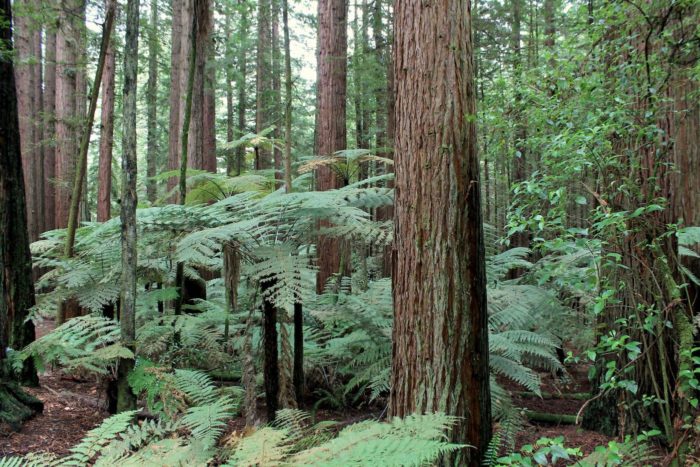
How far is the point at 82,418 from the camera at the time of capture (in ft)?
12.9

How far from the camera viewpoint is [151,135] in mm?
20719

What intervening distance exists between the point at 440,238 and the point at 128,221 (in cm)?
246

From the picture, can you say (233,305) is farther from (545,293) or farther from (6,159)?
(545,293)

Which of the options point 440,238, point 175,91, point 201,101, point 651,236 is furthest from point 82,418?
point 175,91

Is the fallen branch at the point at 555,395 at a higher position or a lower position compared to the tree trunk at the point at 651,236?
lower

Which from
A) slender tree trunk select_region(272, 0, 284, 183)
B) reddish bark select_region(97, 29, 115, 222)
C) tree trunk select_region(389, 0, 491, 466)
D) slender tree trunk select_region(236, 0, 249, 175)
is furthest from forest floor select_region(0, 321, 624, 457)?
slender tree trunk select_region(272, 0, 284, 183)

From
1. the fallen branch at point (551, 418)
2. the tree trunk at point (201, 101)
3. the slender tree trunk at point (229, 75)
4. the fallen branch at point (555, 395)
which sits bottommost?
the fallen branch at point (555, 395)

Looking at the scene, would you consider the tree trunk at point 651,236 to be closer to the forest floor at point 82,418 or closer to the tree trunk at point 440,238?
the forest floor at point 82,418

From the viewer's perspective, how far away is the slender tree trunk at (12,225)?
4281 millimetres

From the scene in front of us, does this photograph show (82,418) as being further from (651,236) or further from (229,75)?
(229,75)

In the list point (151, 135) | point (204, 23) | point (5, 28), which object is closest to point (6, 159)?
point (5, 28)

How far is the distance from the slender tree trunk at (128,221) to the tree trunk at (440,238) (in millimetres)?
2148

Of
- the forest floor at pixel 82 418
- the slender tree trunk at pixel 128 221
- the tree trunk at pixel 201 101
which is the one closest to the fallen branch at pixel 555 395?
the forest floor at pixel 82 418

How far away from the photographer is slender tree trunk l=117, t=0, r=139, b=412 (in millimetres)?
3678
